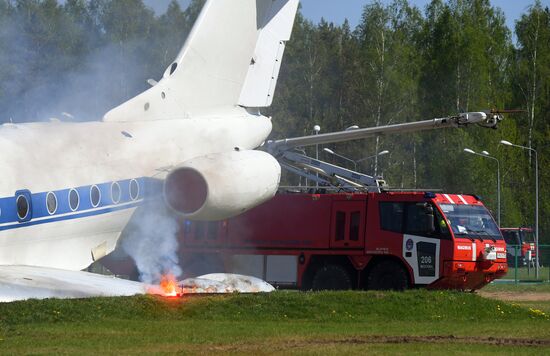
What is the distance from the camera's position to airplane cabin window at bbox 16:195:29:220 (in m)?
23.9

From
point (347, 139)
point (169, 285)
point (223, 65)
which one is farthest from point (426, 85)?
point (169, 285)

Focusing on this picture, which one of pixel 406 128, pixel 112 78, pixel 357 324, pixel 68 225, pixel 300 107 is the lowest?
pixel 357 324

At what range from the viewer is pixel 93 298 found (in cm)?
2242

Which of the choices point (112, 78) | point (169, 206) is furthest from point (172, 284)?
point (112, 78)

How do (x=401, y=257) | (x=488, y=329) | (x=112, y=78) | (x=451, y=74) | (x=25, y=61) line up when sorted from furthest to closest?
(x=451, y=74)
(x=112, y=78)
(x=25, y=61)
(x=401, y=257)
(x=488, y=329)

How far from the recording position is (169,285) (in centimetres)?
2717

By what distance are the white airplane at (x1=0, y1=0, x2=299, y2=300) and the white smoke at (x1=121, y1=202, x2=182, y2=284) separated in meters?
0.55

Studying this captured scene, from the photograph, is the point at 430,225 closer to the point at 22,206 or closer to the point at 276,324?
the point at 276,324

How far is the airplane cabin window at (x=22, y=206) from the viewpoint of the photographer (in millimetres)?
23891

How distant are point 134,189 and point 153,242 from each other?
2.31 meters

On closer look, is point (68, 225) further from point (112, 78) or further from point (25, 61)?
point (112, 78)

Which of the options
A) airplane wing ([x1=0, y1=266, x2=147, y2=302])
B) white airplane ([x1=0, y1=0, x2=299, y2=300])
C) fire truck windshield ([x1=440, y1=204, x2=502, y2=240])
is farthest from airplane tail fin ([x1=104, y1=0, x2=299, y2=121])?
fire truck windshield ([x1=440, y1=204, x2=502, y2=240])

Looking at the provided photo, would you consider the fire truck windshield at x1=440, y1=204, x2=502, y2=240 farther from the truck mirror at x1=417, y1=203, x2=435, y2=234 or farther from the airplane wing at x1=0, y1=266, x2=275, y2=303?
the airplane wing at x1=0, y1=266, x2=275, y2=303

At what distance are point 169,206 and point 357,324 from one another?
7355 mm
